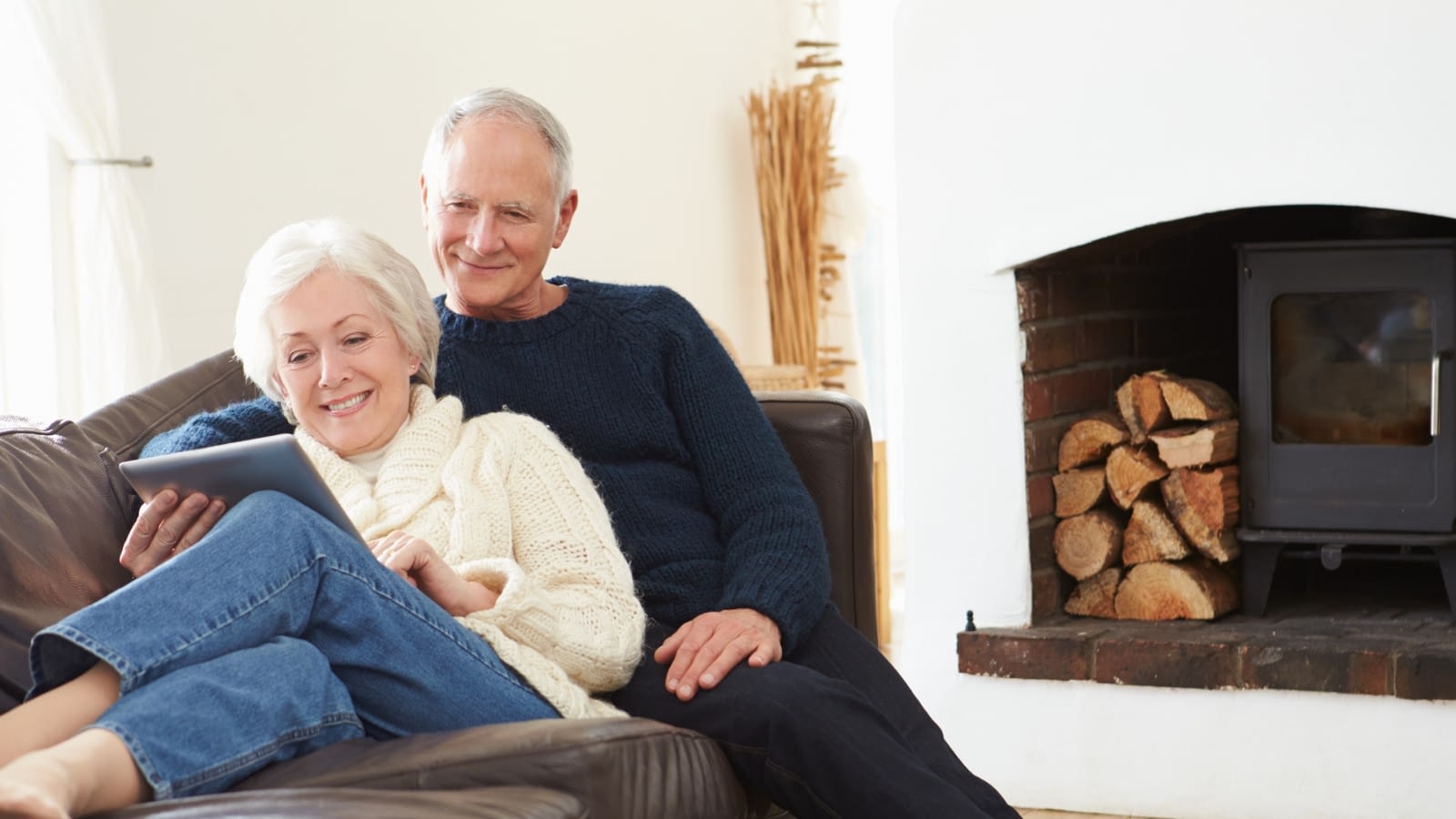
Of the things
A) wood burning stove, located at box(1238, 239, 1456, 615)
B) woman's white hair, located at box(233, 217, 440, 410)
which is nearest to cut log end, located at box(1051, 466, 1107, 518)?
wood burning stove, located at box(1238, 239, 1456, 615)

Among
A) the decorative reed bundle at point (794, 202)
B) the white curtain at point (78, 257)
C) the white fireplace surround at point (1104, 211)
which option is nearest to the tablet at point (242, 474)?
the white curtain at point (78, 257)

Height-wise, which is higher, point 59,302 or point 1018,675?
point 59,302

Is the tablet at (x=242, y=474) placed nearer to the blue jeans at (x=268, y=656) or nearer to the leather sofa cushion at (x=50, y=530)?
the blue jeans at (x=268, y=656)

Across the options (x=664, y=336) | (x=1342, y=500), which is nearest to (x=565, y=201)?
(x=664, y=336)

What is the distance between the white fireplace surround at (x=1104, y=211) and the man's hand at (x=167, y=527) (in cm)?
160

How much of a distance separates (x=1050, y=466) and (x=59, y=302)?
1.87 metres

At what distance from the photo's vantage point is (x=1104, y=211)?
9.18 ft

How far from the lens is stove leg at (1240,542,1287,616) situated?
114 inches

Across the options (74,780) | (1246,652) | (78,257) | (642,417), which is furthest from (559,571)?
(78,257)

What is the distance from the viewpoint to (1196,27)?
8.86 ft

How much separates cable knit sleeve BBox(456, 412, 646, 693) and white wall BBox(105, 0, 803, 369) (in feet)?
4.85

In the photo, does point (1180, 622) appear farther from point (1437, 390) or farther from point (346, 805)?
point (346, 805)

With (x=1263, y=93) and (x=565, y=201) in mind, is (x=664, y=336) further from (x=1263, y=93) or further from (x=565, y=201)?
(x=1263, y=93)

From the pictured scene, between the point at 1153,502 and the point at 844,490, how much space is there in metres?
1.01
